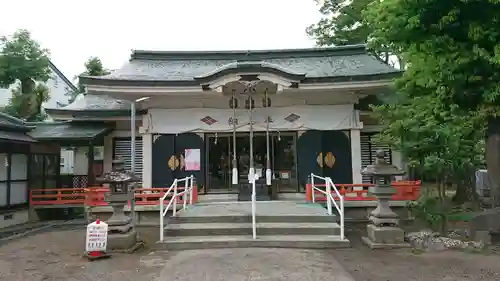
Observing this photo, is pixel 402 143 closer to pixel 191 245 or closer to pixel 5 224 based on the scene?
pixel 191 245

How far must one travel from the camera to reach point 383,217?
7.60 metres

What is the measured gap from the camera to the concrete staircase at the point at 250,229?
7289 mm

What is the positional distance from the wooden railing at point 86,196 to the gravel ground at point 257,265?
2.84m

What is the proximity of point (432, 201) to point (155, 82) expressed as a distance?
848 cm

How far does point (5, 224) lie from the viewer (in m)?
10.6

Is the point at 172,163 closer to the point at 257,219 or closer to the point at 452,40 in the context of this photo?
the point at 257,219

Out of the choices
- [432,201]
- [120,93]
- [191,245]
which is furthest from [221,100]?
[432,201]

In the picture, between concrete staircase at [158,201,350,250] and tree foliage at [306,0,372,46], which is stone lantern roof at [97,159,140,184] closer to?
concrete staircase at [158,201,350,250]

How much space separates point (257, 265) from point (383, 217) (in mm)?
3180

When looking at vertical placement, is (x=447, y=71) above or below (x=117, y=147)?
above

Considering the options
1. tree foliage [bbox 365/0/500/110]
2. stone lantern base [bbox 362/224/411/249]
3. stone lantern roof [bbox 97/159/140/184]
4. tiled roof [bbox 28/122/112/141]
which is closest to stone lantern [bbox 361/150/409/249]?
stone lantern base [bbox 362/224/411/249]

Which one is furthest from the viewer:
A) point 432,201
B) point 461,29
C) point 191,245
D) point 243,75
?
point 243,75

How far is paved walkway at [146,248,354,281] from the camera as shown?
539cm

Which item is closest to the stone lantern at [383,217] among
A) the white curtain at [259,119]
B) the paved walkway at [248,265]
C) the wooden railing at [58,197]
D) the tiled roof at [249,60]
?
the paved walkway at [248,265]
